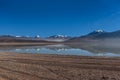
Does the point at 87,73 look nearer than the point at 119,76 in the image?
No

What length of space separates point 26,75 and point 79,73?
3.77 m

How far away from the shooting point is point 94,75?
15.6m

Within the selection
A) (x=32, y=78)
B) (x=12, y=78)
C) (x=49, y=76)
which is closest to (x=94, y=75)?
(x=49, y=76)

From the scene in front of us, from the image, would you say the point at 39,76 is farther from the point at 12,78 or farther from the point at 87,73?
the point at 87,73

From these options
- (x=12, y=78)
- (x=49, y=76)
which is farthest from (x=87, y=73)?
(x=12, y=78)

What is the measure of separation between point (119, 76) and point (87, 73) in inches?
90.4

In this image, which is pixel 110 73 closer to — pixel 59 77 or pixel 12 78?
pixel 59 77

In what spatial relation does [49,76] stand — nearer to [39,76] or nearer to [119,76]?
[39,76]

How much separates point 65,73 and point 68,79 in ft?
6.31

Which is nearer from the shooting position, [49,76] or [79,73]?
[49,76]

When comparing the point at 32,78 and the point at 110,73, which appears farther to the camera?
the point at 110,73

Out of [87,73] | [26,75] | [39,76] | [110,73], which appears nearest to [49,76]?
[39,76]

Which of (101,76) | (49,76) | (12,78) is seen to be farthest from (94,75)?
(12,78)

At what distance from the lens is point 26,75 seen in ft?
51.6
